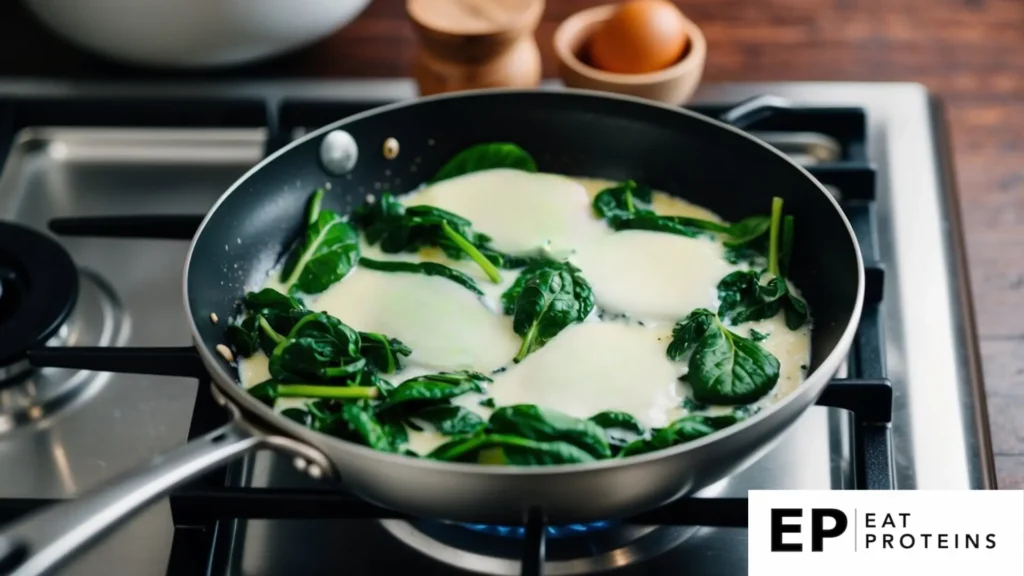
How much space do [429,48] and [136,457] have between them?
526mm

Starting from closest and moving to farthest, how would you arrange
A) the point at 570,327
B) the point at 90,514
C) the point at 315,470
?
the point at 90,514, the point at 315,470, the point at 570,327

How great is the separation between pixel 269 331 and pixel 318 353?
69 millimetres

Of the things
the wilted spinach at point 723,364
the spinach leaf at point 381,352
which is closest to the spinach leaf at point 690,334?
the wilted spinach at point 723,364

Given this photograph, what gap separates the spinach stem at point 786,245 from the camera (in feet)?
3.43

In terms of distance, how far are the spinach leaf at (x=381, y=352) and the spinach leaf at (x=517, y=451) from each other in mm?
129

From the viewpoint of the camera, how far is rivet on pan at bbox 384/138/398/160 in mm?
1156

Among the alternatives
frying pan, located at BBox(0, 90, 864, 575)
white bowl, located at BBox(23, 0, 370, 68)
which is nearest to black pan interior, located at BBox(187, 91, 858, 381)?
frying pan, located at BBox(0, 90, 864, 575)

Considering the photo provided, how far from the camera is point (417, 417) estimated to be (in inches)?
34.7

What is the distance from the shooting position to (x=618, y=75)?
1208 mm

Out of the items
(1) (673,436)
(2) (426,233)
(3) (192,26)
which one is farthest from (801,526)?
(3) (192,26)

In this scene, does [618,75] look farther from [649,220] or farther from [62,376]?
[62,376]

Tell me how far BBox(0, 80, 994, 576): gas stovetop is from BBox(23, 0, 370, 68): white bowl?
5 cm

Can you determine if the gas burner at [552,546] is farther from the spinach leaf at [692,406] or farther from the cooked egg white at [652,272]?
the cooked egg white at [652,272]

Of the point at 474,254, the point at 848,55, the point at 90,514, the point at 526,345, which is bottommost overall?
the point at 90,514
